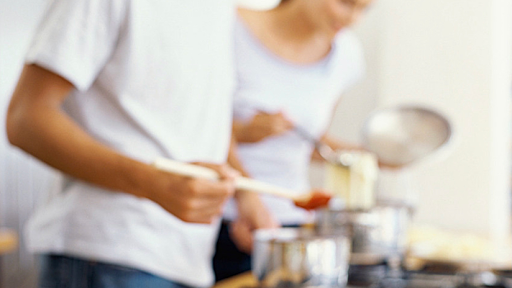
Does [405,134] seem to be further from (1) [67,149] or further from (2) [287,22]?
(1) [67,149]

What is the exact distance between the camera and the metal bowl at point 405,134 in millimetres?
1151

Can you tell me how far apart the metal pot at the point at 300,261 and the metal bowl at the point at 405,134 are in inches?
21.2

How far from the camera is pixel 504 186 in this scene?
2102mm

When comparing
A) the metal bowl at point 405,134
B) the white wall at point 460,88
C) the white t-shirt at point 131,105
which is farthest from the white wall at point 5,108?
the white wall at point 460,88

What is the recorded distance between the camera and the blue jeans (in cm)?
66

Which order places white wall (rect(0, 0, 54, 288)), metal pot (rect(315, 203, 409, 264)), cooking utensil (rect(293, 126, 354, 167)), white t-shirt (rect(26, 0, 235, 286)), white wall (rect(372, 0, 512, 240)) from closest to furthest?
white t-shirt (rect(26, 0, 235, 286)) < white wall (rect(0, 0, 54, 288)) < metal pot (rect(315, 203, 409, 264)) < cooking utensil (rect(293, 126, 354, 167)) < white wall (rect(372, 0, 512, 240))

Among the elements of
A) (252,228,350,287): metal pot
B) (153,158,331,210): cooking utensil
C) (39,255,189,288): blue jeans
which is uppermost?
(153,158,331,210): cooking utensil

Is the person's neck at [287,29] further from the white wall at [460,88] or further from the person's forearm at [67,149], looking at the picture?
the white wall at [460,88]

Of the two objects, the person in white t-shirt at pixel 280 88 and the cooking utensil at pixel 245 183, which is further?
the person in white t-shirt at pixel 280 88

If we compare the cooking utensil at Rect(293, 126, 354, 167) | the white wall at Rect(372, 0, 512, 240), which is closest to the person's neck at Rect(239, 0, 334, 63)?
the cooking utensil at Rect(293, 126, 354, 167)

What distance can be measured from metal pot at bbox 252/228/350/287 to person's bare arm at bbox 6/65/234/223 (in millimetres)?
96

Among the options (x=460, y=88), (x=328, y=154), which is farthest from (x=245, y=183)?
(x=460, y=88)

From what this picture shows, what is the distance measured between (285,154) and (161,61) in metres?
0.56

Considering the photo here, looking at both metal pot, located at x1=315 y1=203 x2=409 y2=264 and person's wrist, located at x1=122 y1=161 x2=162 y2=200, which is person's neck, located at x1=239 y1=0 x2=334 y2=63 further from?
person's wrist, located at x1=122 y1=161 x2=162 y2=200
